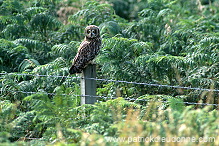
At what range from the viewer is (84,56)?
6.23 m

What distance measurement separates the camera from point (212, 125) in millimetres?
4160

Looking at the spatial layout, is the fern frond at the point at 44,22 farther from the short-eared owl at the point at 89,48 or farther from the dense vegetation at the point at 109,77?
the short-eared owl at the point at 89,48

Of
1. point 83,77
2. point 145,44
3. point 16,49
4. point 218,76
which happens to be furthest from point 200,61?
point 16,49

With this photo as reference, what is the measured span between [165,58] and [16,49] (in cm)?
316

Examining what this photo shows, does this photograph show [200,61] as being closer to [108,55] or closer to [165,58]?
[165,58]

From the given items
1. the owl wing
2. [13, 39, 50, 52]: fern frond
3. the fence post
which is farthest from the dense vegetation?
the owl wing

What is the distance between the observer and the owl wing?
19.1 ft

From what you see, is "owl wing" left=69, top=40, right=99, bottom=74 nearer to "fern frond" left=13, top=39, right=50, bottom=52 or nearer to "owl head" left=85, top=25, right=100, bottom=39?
"owl head" left=85, top=25, right=100, bottom=39

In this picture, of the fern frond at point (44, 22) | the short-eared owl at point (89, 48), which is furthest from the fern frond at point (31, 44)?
the short-eared owl at point (89, 48)

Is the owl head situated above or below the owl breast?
above

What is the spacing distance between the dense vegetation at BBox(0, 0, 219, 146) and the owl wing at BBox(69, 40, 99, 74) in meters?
0.32

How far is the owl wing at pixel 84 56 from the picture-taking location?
5.82m

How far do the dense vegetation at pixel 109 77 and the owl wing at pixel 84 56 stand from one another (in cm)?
32

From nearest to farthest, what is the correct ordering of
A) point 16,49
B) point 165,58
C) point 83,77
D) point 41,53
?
1. point 83,77
2. point 165,58
3. point 16,49
4. point 41,53
